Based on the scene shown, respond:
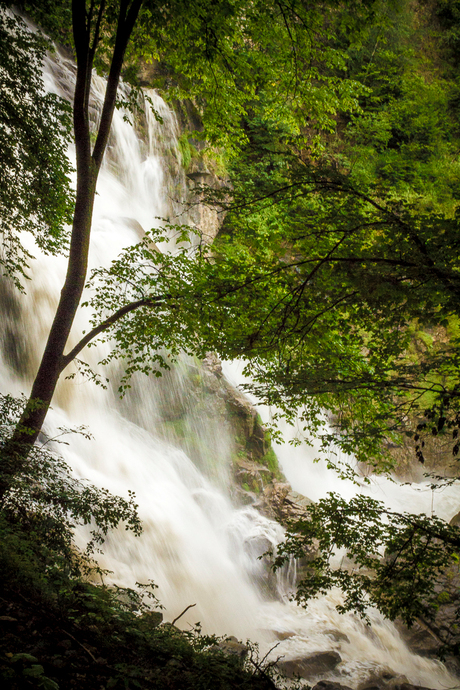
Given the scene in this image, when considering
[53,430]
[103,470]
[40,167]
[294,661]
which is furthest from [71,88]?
[294,661]

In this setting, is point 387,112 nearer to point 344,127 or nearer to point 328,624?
point 344,127

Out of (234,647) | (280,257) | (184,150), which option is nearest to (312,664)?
(234,647)

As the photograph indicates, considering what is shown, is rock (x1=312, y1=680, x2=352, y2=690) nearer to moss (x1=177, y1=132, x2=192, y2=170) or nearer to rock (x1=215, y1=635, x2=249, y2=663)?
rock (x1=215, y1=635, x2=249, y2=663)

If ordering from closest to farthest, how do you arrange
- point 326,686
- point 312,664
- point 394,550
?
1. point 394,550
2. point 326,686
3. point 312,664

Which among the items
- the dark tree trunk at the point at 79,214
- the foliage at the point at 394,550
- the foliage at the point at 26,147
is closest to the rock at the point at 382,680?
the foliage at the point at 394,550

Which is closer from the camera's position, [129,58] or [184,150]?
[129,58]

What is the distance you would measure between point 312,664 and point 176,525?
3380 mm

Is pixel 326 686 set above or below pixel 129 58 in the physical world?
below

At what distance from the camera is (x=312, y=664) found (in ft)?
21.5

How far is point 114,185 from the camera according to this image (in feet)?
42.4

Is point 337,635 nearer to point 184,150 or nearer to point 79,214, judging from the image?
point 79,214

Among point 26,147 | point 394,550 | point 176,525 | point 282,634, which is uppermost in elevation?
point 26,147

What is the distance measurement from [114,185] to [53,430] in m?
8.72

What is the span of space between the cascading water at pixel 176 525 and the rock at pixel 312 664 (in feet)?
0.48
